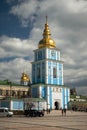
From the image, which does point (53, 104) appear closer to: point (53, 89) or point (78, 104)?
point (53, 89)

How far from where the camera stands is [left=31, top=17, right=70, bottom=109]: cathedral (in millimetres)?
67562

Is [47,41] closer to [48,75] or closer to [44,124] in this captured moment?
[48,75]

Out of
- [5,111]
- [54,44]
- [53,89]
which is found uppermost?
[54,44]

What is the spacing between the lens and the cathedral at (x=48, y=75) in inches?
2660

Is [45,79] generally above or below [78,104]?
above

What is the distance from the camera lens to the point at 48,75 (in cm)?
6856

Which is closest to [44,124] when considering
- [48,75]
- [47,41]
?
[48,75]

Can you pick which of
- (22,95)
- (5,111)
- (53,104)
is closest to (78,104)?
(53,104)

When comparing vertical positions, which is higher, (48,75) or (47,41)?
(47,41)

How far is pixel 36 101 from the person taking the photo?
62.3 metres

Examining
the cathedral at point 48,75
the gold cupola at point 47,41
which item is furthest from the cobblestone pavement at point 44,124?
the gold cupola at point 47,41

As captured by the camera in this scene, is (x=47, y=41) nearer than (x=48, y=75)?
No

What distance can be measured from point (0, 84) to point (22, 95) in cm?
602

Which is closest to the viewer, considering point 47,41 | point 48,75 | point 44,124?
point 44,124
